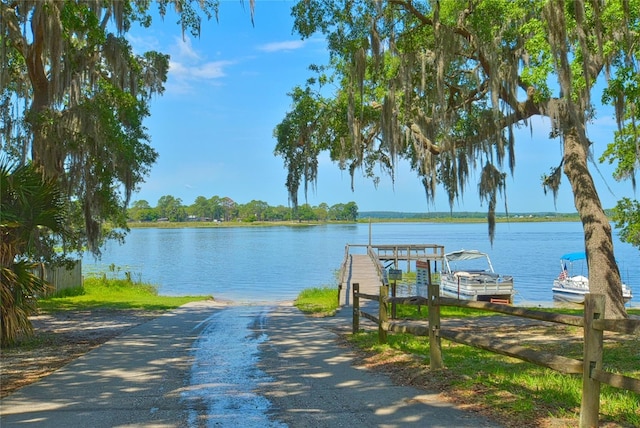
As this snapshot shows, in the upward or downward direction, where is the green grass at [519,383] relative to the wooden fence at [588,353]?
downward

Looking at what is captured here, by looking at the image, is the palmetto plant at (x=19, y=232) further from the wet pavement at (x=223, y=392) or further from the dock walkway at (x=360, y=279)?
the dock walkway at (x=360, y=279)

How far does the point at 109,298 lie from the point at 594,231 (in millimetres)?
16665

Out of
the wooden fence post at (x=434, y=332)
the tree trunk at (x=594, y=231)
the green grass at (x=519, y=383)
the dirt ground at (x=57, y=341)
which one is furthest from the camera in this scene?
the tree trunk at (x=594, y=231)

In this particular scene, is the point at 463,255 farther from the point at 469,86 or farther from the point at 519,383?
the point at 519,383

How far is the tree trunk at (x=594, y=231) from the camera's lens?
37.3 feet

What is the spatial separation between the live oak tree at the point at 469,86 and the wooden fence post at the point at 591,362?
589cm

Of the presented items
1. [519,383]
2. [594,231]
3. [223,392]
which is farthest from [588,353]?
[594,231]

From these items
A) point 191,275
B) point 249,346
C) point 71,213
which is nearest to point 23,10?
point 249,346

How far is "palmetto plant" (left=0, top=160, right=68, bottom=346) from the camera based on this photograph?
8.44 metres

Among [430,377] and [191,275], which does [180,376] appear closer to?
[430,377]

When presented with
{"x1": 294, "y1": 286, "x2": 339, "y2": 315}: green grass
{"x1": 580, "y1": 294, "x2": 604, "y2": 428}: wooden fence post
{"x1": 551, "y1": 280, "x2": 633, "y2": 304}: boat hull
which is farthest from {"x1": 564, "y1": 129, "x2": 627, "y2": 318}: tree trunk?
{"x1": 551, "y1": 280, "x2": 633, "y2": 304}: boat hull

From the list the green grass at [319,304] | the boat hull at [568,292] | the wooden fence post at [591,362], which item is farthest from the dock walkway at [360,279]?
the wooden fence post at [591,362]

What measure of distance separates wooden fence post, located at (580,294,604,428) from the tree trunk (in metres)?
7.68

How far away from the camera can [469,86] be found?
46.5ft
